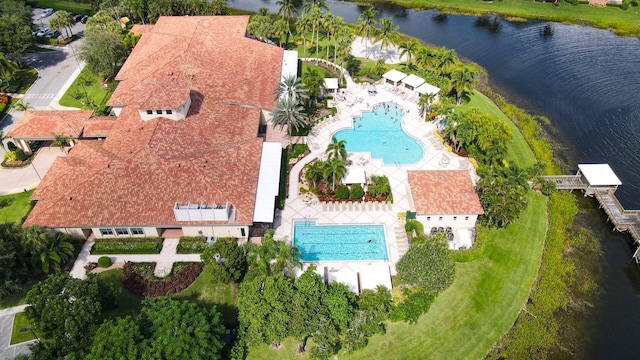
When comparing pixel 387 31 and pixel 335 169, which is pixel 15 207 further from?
pixel 387 31

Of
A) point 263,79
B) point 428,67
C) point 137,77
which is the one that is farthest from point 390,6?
point 137,77

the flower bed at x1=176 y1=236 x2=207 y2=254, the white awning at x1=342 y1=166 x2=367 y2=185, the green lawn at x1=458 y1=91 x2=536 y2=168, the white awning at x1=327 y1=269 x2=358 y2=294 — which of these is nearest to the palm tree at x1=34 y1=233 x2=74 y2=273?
the flower bed at x1=176 y1=236 x2=207 y2=254

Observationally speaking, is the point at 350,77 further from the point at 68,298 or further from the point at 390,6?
the point at 68,298

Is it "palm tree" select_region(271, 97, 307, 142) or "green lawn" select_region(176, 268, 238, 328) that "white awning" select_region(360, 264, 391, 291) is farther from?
"palm tree" select_region(271, 97, 307, 142)

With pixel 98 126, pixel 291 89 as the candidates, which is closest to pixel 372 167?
pixel 291 89

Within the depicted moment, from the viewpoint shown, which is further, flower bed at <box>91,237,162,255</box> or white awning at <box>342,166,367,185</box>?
white awning at <box>342,166,367,185</box>

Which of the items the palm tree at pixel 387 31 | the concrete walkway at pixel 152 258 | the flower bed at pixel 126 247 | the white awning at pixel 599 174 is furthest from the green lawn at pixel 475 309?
the palm tree at pixel 387 31

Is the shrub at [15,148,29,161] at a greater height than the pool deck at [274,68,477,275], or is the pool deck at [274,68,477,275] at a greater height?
the pool deck at [274,68,477,275]
